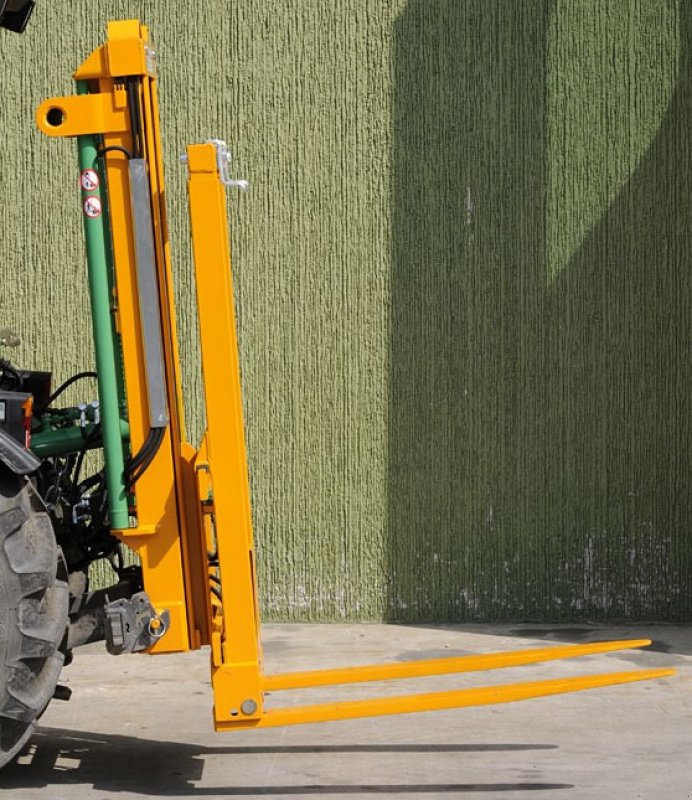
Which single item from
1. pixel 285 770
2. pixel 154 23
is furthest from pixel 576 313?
pixel 285 770

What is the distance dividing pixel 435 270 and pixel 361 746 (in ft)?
12.5

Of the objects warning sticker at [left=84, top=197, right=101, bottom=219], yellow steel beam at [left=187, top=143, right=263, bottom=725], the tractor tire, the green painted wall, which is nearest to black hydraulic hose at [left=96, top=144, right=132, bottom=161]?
warning sticker at [left=84, top=197, right=101, bottom=219]

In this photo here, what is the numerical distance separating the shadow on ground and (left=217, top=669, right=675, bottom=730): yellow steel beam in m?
0.35

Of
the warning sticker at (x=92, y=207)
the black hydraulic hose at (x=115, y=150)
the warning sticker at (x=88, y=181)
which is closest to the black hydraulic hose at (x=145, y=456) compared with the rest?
the warning sticker at (x=92, y=207)

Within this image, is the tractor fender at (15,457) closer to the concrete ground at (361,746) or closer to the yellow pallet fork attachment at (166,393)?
the yellow pallet fork attachment at (166,393)

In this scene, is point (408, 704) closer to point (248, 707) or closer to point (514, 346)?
point (248, 707)

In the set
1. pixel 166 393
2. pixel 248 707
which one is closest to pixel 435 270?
pixel 166 393

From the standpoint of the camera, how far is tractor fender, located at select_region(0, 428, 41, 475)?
205 inches

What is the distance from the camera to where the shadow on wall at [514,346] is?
920 cm

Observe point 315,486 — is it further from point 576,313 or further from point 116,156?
point 116,156

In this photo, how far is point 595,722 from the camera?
6.66 m

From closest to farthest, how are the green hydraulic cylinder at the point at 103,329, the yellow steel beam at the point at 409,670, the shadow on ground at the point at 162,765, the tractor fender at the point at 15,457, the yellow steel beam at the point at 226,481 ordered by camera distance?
1. the tractor fender at the point at 15,457
2. the yellow steel beam at the point at 226,481
3. the green hydraulic cylinder at the point at 103,329
4. the shadow on ground at the point at 162,765
5. the yellow steel beam at the point at 409,670

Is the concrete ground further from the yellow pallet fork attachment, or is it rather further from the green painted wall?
the green painted wall

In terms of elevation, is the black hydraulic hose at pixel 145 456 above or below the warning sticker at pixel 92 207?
below
